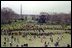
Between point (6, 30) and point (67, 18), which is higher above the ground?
point (67, 18)

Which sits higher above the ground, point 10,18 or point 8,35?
point 10,18

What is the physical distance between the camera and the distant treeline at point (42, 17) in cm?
504

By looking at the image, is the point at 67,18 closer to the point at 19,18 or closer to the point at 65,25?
the point at 65,25

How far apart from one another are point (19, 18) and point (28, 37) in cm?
61

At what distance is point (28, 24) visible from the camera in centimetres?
511

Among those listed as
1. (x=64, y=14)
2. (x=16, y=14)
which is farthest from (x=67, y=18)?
(x=16, y=14)

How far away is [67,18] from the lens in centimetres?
502

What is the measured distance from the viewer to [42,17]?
525 cm

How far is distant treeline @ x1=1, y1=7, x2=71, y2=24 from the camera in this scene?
16.5 ft

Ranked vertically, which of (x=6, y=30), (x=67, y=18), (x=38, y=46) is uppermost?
(x=67, y=18)

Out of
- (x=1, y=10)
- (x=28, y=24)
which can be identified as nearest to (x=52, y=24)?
(x=28, y=24)

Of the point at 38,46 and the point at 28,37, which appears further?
the point at 28,37

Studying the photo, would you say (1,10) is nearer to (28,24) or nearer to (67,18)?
(28,24)

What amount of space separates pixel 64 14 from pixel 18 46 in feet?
4.95
